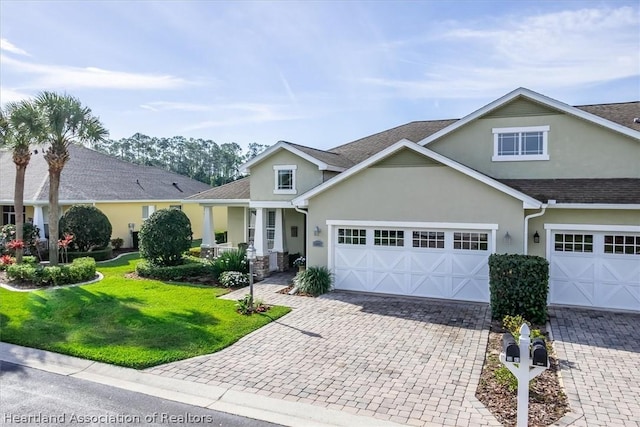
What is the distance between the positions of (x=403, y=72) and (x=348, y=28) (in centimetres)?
384

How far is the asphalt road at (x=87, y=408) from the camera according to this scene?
21.6 ft

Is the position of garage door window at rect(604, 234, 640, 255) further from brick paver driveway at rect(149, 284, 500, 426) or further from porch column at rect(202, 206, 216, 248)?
porch column at rect(202, 206, 216, 248)

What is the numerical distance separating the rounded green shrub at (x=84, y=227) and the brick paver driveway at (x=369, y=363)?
14393 millimetres

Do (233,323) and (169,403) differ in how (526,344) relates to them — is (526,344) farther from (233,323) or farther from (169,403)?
(233,323)

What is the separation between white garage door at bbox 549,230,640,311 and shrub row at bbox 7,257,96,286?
638 inches

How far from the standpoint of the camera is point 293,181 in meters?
18.0

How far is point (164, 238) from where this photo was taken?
17.8 m

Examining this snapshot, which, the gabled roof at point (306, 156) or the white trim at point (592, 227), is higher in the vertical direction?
the gabled roof at point (306, 156)

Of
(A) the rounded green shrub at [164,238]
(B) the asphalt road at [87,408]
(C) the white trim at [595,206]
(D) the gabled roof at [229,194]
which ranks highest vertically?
(D) the gabled roof at [229,194]

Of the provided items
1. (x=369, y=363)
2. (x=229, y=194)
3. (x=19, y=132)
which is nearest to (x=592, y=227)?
(x=369, y=363)

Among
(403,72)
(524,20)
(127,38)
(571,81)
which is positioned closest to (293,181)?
(403,72)

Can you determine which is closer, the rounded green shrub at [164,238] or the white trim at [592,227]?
the white trim at [592,227]

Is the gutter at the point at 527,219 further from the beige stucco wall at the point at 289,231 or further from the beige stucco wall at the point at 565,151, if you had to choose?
the beige stucco wall at the point at 289,231

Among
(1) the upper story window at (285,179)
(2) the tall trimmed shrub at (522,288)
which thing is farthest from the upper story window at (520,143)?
(1) the upper story window at (285,179)
